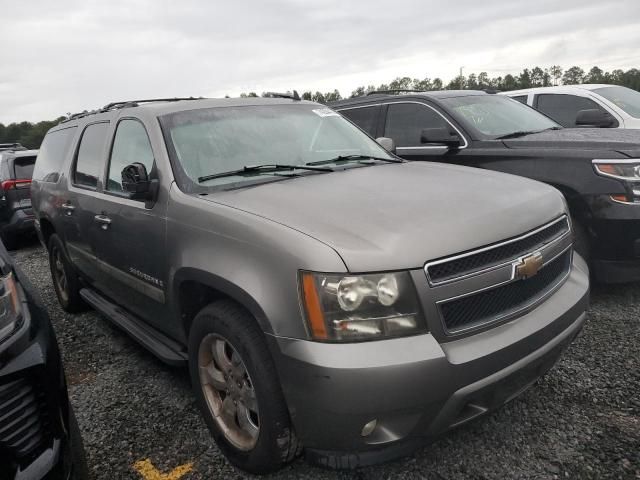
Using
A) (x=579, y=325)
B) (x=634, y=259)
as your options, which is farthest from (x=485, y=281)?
(x=634, y=259)

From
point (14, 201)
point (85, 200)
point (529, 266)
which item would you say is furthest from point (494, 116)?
point (14, 201)

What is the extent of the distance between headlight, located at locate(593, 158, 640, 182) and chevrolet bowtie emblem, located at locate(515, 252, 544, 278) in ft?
6.92

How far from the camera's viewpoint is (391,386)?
1779 millimetres

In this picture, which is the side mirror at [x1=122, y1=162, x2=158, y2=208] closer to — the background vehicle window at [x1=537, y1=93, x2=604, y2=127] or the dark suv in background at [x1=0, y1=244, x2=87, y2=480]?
the dark suv in background at [x1=0, y1=244, x2=87, y2=480]

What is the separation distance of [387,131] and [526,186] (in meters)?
3.29

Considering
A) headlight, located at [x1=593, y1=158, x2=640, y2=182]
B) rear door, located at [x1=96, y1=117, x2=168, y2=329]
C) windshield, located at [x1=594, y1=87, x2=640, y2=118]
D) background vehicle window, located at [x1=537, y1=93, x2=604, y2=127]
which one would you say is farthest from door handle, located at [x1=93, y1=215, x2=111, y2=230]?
windshield, located at [x1=594, y1=87, x2=640, y2=118]

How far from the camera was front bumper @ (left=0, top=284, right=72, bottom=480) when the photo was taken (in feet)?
5.19

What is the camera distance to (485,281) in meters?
2.01

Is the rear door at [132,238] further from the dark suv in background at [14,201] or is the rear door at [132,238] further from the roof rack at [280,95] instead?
the dark suv in background at [14,201]

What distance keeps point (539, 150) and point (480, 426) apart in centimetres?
267

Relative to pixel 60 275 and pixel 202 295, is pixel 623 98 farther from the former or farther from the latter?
pixel 60 275

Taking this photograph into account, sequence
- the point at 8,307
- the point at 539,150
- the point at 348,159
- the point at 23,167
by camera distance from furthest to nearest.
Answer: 1. the point at 23,167
2. the point at 539,150
3. the point at 348,159
4. the point at 8,307

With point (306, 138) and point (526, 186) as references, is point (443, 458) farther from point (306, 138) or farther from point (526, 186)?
point (306, 138)

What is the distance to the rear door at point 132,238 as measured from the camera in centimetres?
275
